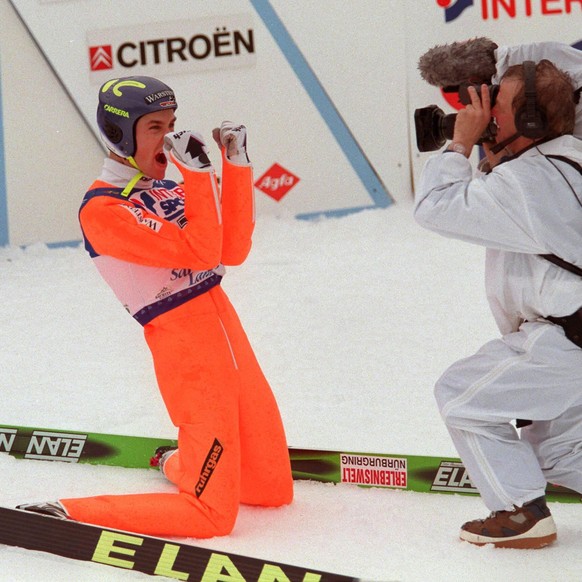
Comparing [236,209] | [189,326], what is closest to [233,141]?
[236,209]

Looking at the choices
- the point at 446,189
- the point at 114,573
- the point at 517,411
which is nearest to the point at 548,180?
the point at 446,189

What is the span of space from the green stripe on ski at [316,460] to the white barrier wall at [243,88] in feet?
9.43

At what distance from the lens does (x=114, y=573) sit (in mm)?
2680

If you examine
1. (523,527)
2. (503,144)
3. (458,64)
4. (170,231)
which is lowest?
(523,527)

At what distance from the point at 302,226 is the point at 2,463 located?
3.06 meters

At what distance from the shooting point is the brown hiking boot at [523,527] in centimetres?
272

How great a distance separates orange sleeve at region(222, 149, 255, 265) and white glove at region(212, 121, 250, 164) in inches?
0.7

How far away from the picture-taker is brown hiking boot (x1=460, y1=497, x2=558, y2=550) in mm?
2717

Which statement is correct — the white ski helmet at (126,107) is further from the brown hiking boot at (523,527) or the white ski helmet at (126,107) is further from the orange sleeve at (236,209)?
the brown hiking boot at (523,527)

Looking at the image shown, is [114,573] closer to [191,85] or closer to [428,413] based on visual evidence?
[428,413]

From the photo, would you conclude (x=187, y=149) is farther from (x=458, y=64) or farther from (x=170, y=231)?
(x=458, y=64)

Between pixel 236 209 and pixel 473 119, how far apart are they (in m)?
0.76

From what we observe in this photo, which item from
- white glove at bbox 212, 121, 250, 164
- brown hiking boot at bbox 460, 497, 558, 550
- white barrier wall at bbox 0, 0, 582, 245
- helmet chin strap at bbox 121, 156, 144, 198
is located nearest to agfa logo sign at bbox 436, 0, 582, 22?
white barrier wall at bbox 0, 0, 582, 245

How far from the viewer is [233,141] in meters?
3.02
